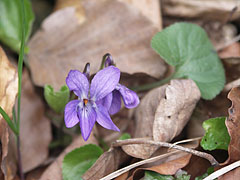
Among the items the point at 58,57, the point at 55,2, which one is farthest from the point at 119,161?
the point at 55,2

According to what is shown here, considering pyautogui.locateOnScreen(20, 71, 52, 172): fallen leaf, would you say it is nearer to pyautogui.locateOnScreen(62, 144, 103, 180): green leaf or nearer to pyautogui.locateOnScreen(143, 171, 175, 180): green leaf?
pyautogui.locateOnScreen(62, 144, 103, 180): green leaf

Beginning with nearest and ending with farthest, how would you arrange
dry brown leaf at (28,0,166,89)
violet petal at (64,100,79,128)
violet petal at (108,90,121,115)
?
1. violet petal at (64,100,79,128)
2. violet petal at (108,90,121,115)
3. dry brown leaf at (28,0,166,89)

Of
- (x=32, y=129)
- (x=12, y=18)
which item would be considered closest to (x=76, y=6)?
(x=12, y=18)

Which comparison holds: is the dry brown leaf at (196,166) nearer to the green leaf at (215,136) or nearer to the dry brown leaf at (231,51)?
the green leaf at (215,136)

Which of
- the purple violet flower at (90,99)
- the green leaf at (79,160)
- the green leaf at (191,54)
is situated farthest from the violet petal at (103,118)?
the green leaf at (191,54)

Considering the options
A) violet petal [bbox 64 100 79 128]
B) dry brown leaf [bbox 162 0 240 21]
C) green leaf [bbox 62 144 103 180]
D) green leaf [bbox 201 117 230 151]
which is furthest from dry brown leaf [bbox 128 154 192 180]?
dry brown leaf [bbox 162 0 240 21]

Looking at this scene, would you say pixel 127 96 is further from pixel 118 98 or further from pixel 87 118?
pixel 87 118
